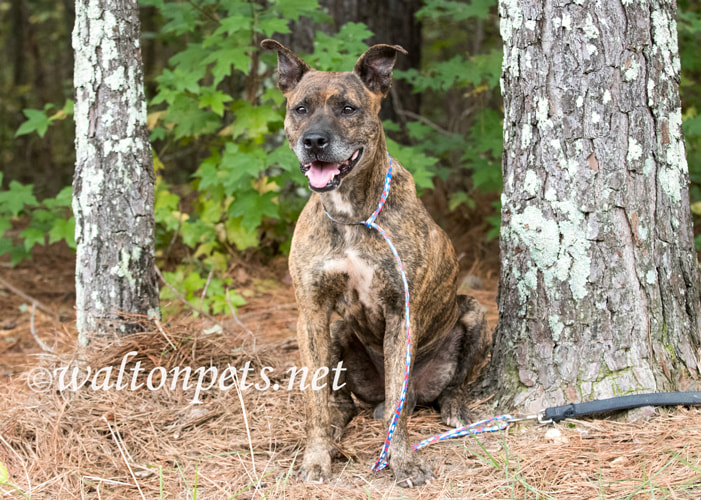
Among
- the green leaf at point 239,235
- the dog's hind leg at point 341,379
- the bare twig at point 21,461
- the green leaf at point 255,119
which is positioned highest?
the green leaf at point 255,119

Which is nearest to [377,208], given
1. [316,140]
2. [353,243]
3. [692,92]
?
[353,243]

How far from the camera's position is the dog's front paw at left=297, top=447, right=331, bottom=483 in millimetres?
3020

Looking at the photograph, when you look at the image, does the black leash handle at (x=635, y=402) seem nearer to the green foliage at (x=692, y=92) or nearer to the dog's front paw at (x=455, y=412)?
the dog's front paw at (x=455, y=412)

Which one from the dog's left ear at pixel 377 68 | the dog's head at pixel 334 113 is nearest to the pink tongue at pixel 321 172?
the dog's head at pixel 334 113

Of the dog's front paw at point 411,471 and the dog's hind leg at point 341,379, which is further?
the dog's hind leg at point 341,379

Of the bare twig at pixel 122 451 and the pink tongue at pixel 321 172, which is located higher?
the pink tongue at pixel 321 172

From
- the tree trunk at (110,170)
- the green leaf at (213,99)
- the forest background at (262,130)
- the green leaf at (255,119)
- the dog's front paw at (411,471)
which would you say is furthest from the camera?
the green leaf at (255,119)

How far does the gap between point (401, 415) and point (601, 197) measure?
1388 millimetres

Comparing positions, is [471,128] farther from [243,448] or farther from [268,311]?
[243,448]

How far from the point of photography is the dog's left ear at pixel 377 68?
329 cm

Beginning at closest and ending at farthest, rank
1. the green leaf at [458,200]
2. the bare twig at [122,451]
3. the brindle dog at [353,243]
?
1. the bare twig at [122,451]
2. the brindle dog at [353,243]
3. the green leaf at [458,200]

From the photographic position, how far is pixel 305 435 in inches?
132

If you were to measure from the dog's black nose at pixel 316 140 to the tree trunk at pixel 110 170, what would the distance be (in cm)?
152

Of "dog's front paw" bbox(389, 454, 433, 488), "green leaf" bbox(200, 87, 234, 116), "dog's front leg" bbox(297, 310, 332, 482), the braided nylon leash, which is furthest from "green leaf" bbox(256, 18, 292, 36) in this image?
"dog's front paw" bbox(389, 454, 433, 488)
